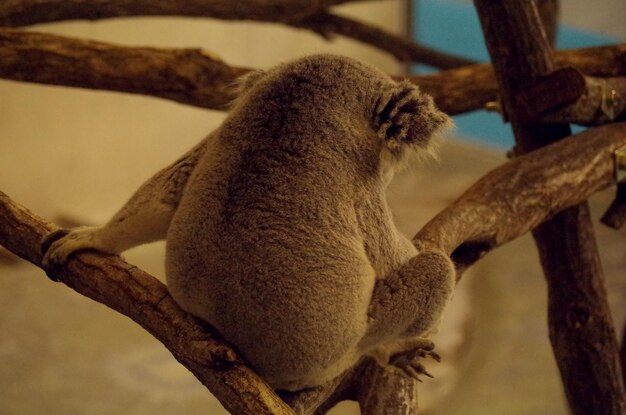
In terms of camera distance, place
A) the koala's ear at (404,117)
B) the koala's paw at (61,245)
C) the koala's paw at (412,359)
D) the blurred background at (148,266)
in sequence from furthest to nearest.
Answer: the blurred background at (148,266), the koala's paw at (412,359), the koala's paw at (61,245), the koala's ear at (404,117)

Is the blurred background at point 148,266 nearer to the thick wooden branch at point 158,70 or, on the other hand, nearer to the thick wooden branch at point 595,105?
the thick wooden branch at point 158,70

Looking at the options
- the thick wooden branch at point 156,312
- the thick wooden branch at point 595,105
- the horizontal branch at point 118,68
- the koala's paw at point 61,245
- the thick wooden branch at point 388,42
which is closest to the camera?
the thick wooden branch at point 156,312

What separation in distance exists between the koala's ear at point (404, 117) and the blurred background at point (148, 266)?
2.43 metres

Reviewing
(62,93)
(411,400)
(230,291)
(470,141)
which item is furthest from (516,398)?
(470,141)

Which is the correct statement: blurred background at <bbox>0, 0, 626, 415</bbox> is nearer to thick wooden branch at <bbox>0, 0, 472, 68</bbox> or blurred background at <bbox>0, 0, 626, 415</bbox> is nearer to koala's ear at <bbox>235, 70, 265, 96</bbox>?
thick wooden branch at <bbox>0, 0, 472, 68</bbox>

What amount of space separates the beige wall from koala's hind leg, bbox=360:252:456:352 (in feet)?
12.3

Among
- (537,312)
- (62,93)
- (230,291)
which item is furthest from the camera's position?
(62,93)

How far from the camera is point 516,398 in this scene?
14.2ft

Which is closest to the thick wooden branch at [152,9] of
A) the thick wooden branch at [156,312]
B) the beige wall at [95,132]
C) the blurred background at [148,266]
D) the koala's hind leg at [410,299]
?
the blurred background at [148,266]

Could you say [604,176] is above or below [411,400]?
above

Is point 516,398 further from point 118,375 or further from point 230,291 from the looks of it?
point 230,291

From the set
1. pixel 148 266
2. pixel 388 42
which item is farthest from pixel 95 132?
pixel 388 42

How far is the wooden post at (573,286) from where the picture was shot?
2.96m

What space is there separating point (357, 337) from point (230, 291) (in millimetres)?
334
